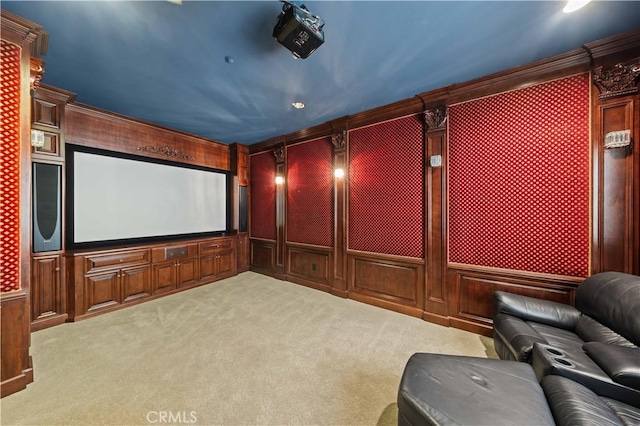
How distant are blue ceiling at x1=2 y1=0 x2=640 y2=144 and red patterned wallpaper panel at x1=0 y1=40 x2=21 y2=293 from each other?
0.41 metres

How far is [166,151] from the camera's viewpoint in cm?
394

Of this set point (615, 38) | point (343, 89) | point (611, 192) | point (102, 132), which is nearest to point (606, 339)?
point (611, 192)

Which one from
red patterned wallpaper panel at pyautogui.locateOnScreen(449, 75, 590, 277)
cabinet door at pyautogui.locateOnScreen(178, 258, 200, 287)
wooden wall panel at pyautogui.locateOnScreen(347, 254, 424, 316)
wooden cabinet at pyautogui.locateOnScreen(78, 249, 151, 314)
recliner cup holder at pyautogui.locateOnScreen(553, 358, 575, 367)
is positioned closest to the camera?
recliner cup holder at pyautogui.locateOnScreen(553, 358, 575, 367)

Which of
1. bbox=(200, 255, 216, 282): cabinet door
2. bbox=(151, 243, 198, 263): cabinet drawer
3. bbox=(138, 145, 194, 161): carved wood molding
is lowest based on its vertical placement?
bbox=(200, 255, 216, 282): cabinet door

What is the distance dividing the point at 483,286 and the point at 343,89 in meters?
2.71

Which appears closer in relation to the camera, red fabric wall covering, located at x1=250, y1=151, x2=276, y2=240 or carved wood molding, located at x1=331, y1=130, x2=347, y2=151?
carved wood molding, located at x1=331, y1=130, x2=347, y2=151

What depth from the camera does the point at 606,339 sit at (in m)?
1.58

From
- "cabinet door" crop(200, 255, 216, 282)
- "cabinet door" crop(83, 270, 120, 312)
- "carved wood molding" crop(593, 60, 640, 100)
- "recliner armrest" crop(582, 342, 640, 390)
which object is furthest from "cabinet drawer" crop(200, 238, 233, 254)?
"carved wood molding" crop(593, 60, 640, 100)

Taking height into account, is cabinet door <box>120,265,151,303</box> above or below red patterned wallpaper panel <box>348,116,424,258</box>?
below

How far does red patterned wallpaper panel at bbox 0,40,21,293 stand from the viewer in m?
1.65

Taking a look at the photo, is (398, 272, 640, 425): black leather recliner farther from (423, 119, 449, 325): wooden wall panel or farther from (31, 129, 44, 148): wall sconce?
(31, 129, 44, 148): wall sconce

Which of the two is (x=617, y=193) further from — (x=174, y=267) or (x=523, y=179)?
(x=174, y=267)

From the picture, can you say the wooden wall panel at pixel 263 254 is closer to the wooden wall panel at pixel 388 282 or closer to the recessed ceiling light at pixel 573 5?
the wooden wall panel at pixel 388 282

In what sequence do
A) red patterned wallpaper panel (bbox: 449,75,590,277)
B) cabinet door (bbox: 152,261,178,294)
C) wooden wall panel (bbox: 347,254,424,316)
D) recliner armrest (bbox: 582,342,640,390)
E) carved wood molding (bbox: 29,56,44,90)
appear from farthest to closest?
1. cabinet door (bbox: 152,261,178,294)
2. wooden wall panel (bbox: 347,254,424,316)
3. red patterned wallpaper panel (bbox: 449,75,590,277)
4. carved wood molding (bbox: 29,56,44,90)
5. recliner armrest (bbox: 582,342,640,390)
